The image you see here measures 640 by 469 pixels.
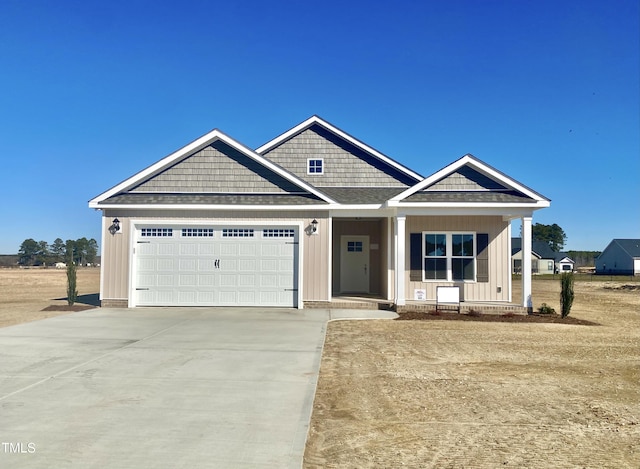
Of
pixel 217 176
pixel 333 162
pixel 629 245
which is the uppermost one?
pixel 333 162

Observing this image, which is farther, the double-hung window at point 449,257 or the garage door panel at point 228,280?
the double-hung window at point 449,257

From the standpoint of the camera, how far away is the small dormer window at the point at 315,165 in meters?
17.9

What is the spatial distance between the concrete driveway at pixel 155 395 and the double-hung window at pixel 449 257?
624 centimetres

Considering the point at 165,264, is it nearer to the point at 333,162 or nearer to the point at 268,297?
the point at 268,297

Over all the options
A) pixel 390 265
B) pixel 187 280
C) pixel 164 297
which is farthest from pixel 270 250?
pixel 390 265

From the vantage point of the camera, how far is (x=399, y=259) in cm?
1400

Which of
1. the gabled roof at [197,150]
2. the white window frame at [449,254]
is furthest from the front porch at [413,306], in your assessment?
the gabled roof at [197,150]

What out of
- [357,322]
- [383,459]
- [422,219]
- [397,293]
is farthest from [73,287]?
[383,459]

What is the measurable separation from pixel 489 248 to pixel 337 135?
6816 millimetres

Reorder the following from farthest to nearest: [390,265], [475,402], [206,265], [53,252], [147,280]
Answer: [53,252], [390,265], [206,265], [147,280], [475,402]

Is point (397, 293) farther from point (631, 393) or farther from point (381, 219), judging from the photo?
point (631, 393)

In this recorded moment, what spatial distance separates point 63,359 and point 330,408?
456 cm

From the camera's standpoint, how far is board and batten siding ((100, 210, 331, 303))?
45.9ft

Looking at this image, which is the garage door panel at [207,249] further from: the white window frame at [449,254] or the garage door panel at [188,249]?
the white window frame at [449,254]
